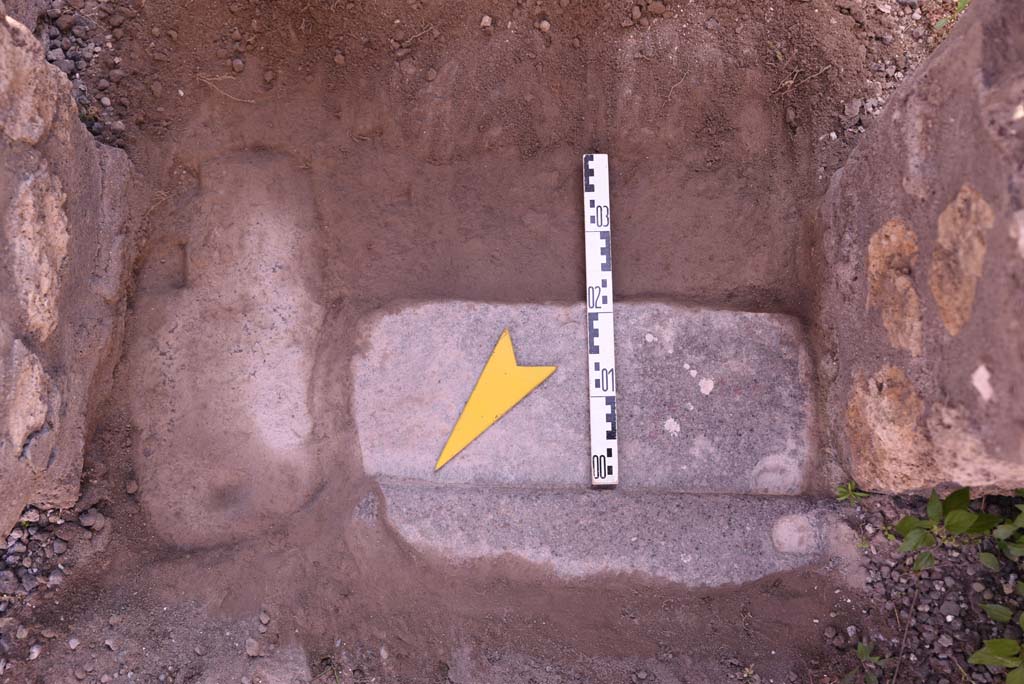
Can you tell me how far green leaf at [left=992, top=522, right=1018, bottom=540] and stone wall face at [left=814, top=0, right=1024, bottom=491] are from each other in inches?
18.0

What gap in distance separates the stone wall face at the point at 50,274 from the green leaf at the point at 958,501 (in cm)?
285

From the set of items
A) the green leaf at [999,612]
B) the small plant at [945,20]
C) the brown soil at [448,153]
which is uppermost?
the small plant at [945,20]

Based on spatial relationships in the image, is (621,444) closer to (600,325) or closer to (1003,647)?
(600,325)

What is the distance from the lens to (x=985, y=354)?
175cm

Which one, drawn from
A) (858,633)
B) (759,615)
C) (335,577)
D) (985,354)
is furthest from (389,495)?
(985,354)

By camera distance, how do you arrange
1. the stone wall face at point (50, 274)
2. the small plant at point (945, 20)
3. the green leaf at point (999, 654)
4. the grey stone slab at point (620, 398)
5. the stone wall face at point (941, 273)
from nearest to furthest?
the stone wall face at point (941, 273) < the stone wall face at point (50, 274) < the green leaf at point (999, 654) < the grey stone slab at point (620, 398) < the small plant at point (945, 20)

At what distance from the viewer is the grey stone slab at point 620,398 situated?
2.63 meters

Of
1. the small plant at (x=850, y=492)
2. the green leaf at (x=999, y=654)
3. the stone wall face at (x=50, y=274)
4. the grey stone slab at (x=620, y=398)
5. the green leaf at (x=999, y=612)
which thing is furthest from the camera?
the grey stone slab at (x=620, y=398)

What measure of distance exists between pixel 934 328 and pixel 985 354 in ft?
0.67

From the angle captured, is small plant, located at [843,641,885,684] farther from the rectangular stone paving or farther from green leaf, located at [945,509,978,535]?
green leaf, located at [945,509,978,535]

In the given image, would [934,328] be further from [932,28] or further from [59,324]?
[59,324]

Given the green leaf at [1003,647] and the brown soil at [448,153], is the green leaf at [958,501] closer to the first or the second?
the green leaf at [1003,647]

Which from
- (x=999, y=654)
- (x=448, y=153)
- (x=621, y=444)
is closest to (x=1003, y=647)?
(x=999, y=654)

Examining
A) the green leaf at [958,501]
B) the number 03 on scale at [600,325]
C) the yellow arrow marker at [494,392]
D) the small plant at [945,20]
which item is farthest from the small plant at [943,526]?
the small plant at [945,20]
